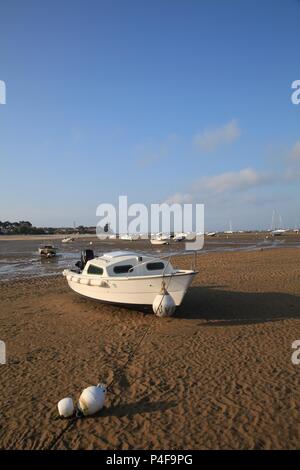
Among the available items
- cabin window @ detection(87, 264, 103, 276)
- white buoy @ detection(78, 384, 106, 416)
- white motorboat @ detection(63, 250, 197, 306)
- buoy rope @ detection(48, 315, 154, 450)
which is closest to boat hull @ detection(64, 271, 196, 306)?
white motorboat @ detection(63, 250, 197, 306)

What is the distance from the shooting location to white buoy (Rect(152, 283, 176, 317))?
37.8ft

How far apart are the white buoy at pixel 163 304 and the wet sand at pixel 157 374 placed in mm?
387

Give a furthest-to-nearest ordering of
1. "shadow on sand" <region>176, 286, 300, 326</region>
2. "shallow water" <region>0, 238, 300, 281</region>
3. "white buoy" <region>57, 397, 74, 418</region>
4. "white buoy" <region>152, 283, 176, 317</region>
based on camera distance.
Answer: "shallow water" <region>0, 238, 300, 281</region>, "shadow on sand" <region>176, 286, 300, 326</region>, "white buoy" <region>152, 283, 176, 317</region>, "white buoy" <region>57, 397, 74, 418</region>

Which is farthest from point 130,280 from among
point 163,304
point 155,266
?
point 155,266

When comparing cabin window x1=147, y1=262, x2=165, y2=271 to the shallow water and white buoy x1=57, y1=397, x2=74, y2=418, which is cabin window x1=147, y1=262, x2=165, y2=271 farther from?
white buoy x1=57, y1=397, x2=74, y2=418

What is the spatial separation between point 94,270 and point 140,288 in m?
2.67

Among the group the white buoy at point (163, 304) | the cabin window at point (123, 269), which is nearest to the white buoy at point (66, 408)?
the white buoy at point (163, 304)

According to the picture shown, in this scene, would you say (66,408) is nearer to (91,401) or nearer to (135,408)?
(91,401)

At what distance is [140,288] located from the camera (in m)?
12.1

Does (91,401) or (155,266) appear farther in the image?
A: (155,266)

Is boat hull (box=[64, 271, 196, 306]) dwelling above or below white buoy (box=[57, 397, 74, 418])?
above

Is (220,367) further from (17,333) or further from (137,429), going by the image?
(17,333)

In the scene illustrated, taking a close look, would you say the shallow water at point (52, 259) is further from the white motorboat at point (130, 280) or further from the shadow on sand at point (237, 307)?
the white motorboat at point (130, 280)

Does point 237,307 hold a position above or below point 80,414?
above
